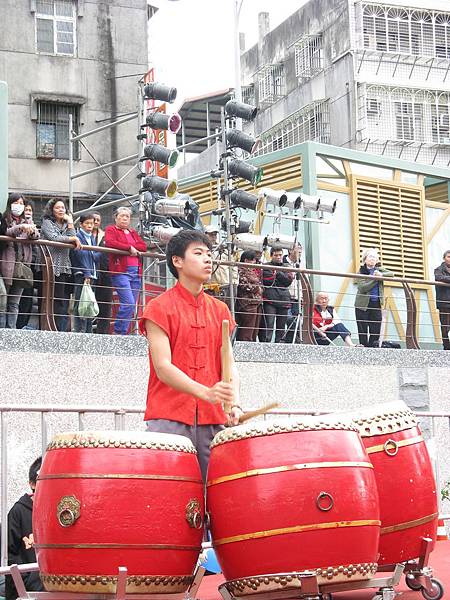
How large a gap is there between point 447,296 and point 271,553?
10.1m

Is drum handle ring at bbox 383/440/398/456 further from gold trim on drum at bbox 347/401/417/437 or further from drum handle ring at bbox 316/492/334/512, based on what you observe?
drum handle ring at bbox 316/492/334/512

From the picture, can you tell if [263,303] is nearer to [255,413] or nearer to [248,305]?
[248,305]

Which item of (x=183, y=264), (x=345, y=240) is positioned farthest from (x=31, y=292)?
(x=345, y=240)

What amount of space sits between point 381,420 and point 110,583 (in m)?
1.40

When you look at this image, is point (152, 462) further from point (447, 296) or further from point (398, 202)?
point (398, 202)

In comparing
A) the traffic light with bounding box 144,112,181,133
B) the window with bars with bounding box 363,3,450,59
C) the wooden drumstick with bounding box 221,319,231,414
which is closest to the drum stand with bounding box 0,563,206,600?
the wooden drumstick with bounding box 221,319,231,414

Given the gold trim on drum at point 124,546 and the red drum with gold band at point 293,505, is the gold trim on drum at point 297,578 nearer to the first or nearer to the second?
the red drum with gold band at point 293,505

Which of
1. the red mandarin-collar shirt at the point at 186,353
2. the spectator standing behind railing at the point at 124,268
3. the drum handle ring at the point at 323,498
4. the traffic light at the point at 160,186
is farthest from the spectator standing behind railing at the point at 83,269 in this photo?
the drum handle ring at the point at 323,498

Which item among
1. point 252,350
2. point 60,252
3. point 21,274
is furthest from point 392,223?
point 21,274

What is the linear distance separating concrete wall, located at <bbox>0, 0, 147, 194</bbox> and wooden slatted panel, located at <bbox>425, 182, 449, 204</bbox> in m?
6.44

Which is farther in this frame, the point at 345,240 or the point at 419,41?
the point at 419,41

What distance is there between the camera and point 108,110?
970 inches

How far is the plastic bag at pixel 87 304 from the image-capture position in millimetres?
10750

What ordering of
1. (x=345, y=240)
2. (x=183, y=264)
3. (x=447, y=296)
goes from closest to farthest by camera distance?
1. (x=183, y=264)
2. (x=447, y=296)
3. (x=345, y=240)
